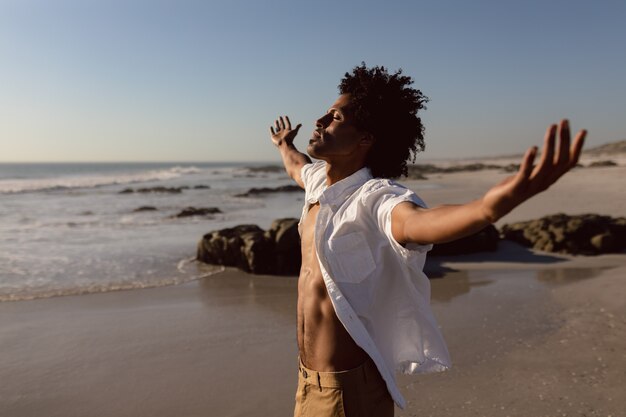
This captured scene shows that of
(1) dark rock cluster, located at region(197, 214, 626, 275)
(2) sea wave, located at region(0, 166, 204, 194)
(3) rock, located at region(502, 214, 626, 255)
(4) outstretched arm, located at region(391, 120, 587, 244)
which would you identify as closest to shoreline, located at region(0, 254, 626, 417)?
(1) dark rock cluster, located at region(197, 214, 626, 275)

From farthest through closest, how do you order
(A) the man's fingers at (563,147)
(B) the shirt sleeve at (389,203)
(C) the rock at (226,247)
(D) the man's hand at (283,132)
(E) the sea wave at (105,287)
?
(C) the rock at (226,247) < (E) the sea wave at (105,287) < (D) the man's hand at (283,132) < (B) the shirt sleeve at (389,203) < (A) the man's fingers at (563,147)

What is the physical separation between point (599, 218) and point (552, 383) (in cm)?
729

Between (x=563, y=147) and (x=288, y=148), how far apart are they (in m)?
2.72

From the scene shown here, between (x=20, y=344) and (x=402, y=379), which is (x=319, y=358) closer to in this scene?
(x=402, y=379)

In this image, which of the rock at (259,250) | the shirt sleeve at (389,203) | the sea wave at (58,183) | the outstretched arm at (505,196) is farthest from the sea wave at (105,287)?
the sea wave at (58,183)

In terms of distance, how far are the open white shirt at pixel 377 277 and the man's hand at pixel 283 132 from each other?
1.73m

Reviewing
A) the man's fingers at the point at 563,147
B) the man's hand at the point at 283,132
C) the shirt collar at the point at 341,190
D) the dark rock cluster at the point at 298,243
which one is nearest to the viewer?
the man's fingers at the point at 563,147

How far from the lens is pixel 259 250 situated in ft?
30.3

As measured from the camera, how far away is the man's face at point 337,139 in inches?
99.1

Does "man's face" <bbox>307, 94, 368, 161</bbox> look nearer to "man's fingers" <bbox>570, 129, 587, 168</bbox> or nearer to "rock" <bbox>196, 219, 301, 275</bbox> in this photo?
"man's fingers" <bbox>570, 129, 587, 168</bbox>

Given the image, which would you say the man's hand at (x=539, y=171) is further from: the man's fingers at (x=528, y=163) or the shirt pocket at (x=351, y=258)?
the shirt pocket at (x=351, y=258)

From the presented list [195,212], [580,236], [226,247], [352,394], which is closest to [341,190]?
[352,394]

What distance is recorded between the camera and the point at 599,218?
34.3 feet

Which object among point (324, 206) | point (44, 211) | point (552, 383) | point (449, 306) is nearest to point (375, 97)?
point (324, 206)
